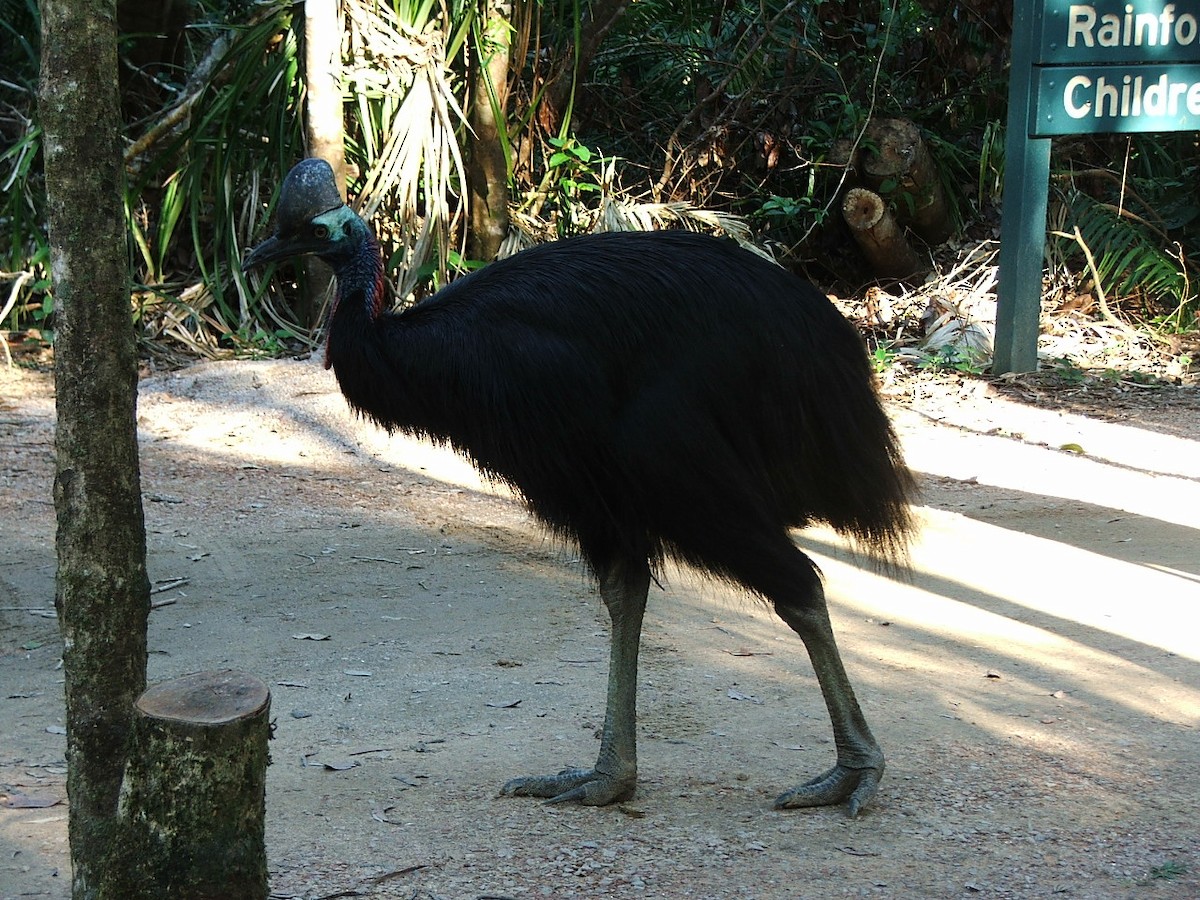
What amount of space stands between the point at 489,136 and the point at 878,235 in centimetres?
269

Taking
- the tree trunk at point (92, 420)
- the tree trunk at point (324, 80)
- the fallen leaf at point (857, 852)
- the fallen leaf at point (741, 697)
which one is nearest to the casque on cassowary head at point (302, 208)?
the tree trunk at point (92, 420)

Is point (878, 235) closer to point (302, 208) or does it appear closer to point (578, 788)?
point (302, 208)

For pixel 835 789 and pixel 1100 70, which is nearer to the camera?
Answer: pixel 835 789

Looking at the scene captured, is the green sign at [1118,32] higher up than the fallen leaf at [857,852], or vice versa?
the green sign at [1118,32]

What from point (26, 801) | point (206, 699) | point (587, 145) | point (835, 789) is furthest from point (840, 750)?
point (587, 145)

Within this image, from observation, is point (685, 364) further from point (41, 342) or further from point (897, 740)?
point (41, 342)

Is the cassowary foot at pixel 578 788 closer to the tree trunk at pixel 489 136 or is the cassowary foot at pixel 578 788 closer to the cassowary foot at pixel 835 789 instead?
the cassowary foot at pixel 835 789

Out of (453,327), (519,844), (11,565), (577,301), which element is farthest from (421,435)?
(11,565)

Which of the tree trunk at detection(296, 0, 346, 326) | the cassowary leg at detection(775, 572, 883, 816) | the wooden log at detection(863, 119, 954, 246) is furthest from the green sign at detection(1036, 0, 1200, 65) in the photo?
the cassowary leg at detection(775, 572, 883, 816)

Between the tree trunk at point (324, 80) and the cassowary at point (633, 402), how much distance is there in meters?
4.79

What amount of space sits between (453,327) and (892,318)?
6400mm

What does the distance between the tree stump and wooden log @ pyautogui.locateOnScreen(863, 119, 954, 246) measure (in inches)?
305

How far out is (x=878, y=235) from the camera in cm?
938

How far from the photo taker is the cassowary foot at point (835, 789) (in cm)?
338
